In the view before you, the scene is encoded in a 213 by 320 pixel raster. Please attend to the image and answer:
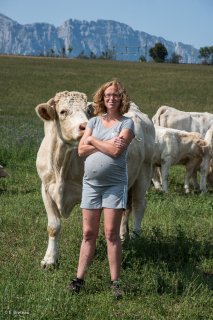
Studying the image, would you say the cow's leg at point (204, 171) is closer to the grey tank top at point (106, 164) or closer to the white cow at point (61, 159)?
the white cow at point (61, 159)

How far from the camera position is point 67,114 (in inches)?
225

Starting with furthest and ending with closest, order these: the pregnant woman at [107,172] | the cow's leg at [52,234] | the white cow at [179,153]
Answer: the white cow at [179,153] → the cow's leg at [52,234] → the pregnant woman at [107,172]

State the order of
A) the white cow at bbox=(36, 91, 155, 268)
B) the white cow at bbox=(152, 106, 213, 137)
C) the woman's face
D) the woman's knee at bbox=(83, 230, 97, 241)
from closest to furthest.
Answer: the woman's face → the woman's knee at bbox=(83, 230, 97, 241) → the white cow at bbox=(36, 91, 155, 268) → the white cow at bbox=(152, 106, 213, 137)

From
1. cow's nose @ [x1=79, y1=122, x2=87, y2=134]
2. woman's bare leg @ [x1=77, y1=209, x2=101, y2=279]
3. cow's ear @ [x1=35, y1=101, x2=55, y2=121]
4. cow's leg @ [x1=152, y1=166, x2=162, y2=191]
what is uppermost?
cow's ear @ [x1=35, y1=101, x2=55, y2=121]

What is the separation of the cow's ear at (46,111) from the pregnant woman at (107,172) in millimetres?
762

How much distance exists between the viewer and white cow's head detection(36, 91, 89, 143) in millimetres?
5559

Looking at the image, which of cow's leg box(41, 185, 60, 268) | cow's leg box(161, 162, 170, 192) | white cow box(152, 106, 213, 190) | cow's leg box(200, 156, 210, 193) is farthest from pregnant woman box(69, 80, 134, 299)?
white cow box(152, 106, 213, 190)

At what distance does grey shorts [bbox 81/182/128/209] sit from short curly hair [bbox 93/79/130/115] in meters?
0.70

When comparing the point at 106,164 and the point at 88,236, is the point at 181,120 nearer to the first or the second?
the point at 88,236

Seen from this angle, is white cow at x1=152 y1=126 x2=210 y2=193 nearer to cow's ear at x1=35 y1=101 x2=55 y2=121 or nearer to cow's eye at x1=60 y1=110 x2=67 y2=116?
cow's ear at x1=35 y1=101 x2=55 y2=121

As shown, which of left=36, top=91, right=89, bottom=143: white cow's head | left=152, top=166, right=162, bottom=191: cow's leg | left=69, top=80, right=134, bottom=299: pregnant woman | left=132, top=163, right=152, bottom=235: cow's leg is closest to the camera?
left=69, top=80, right=134, bottom=299: pregnant woman

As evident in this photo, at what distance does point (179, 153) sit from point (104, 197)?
8.09 metres

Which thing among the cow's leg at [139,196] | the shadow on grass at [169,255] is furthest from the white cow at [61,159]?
the shadow on grass at [169,255]

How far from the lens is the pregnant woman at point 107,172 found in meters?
5.00
